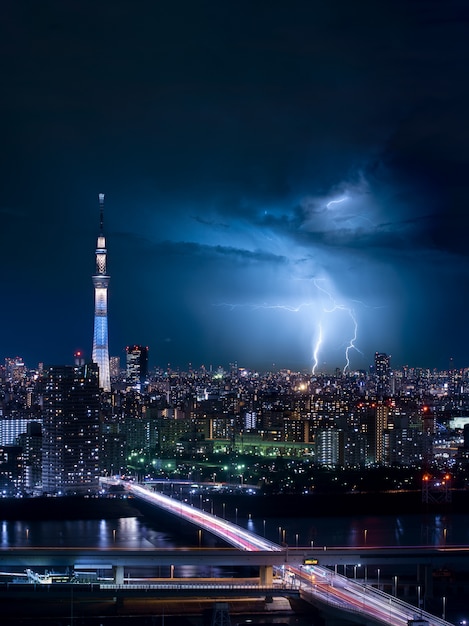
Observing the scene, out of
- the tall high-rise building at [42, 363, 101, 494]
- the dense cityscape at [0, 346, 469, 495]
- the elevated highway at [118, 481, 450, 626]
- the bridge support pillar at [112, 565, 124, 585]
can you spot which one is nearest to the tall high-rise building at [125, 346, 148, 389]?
the dense cityscape at [0, 346, 469, 495]

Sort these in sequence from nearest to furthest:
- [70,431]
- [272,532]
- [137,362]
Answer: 1. [272,532]
2. [70,431]
3. [137,362]

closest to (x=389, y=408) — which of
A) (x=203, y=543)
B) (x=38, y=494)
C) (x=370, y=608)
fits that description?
(x=38, y=494)

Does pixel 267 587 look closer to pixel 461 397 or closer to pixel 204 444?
pixel 204 444

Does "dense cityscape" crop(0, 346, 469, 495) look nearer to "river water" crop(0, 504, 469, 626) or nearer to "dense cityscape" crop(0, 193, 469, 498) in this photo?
"dense cityscape" crop(0, 193, 469, 498)

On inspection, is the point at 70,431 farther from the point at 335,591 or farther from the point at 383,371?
the point at 383,371

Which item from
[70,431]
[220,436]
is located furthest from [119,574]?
[220,436]

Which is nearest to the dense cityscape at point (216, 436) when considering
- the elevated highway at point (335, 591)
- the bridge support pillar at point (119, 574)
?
the elevated highway at point (335, 591)
